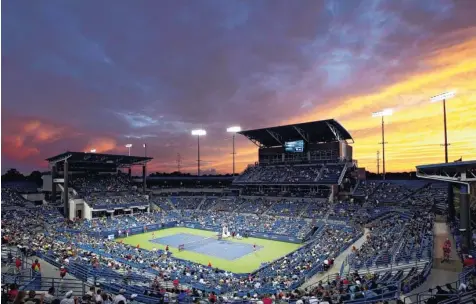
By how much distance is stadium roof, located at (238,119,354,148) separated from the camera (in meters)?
58.8

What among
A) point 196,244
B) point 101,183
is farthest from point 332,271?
point 101,183

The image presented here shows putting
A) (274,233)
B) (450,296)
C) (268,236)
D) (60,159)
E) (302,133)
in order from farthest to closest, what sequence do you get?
(302,133), (60,159), (268,236), (274,233), (450,296)

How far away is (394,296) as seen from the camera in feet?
50.7

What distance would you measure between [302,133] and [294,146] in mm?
3352

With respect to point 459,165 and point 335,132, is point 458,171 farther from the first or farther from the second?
point 335,132

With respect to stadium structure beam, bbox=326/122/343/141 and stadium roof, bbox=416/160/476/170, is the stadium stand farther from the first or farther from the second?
stadium roof, bbox=416/160/476/170

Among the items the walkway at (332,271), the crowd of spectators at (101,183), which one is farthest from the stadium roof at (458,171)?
the crowd of spectators at (101,183)

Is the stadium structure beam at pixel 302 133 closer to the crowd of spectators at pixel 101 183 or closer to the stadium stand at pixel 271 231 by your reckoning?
the stadium stand at pixel 271 231

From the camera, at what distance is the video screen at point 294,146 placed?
64125 millimetres

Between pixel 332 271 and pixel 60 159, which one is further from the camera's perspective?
pixel 60 159

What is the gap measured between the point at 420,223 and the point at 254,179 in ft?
120

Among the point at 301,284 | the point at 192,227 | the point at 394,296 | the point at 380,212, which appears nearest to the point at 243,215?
the point at 192,227

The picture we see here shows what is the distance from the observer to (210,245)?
41.3 m

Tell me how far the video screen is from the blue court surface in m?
28.2
